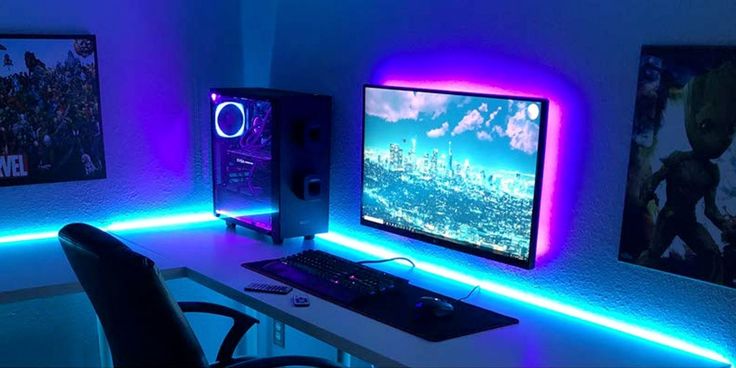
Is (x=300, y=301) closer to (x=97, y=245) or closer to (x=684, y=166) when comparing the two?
(x=97, y=245)

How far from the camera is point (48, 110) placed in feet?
9.05

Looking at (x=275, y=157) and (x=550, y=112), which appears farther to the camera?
(x=275, y=157)

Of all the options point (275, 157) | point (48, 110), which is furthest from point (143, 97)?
point (275, 157)

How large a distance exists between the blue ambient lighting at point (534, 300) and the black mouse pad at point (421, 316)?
23cm

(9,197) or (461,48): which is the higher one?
(461,48)

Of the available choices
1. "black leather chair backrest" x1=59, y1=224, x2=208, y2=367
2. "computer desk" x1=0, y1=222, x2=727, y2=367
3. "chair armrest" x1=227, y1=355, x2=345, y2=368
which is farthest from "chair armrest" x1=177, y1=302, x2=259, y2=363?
"black leather chair backrest" x1=59, y1=224, x2=208, y2=367

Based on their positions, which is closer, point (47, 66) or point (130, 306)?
point (130, 306)

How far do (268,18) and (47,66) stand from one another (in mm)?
920

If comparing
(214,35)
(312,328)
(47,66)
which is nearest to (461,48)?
(312,328)

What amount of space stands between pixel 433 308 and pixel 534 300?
445 mm

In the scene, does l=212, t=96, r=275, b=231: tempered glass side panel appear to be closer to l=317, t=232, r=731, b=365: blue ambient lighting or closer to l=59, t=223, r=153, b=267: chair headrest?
l=317, t=232, r=731, b=365: blue ambient lighting

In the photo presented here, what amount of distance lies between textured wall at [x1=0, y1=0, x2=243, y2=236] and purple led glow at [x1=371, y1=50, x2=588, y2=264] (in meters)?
1.23

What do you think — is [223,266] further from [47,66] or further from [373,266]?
[47,66]

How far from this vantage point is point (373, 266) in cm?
257
